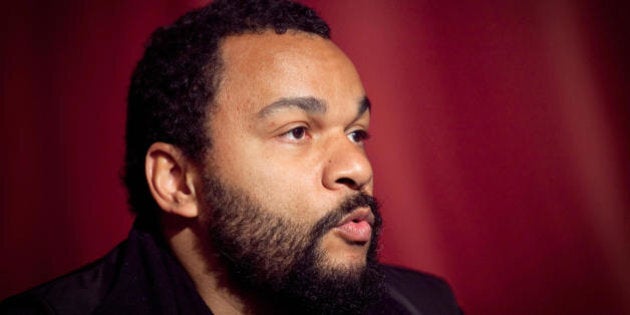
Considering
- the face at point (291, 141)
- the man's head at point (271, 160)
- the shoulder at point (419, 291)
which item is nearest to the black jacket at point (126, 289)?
the man's head at point (271, 160)

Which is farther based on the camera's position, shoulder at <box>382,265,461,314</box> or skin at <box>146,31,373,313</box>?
shoulder at <box>382,265,461,314</box>

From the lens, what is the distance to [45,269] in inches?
71.6

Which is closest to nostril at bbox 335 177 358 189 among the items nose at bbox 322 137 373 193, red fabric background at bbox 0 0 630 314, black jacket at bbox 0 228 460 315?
nose at bbox 322 137 373 193

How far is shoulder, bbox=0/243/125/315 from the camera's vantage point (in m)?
1.14

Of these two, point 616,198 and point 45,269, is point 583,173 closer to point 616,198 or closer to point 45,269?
point 616,198

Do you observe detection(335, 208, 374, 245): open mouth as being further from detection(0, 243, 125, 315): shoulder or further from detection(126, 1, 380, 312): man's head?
detection(0, 243, 125, 315): shoulder

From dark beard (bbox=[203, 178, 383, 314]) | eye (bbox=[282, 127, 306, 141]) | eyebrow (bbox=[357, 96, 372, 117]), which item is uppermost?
eyebrow (bbox=[357, 96, 372, 117])

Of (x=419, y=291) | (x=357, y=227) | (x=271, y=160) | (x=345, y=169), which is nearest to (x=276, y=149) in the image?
(x=271, y=160)

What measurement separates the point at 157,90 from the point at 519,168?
1337 millimetres

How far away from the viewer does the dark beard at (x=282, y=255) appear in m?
1.09

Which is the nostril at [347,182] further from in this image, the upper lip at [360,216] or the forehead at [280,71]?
the forehead at [280,71]

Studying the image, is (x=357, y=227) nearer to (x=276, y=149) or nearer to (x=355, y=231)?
(x=355, y=231)

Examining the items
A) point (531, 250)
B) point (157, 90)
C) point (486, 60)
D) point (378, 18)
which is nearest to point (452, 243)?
point (531, 250)

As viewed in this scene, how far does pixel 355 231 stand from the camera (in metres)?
1.12
